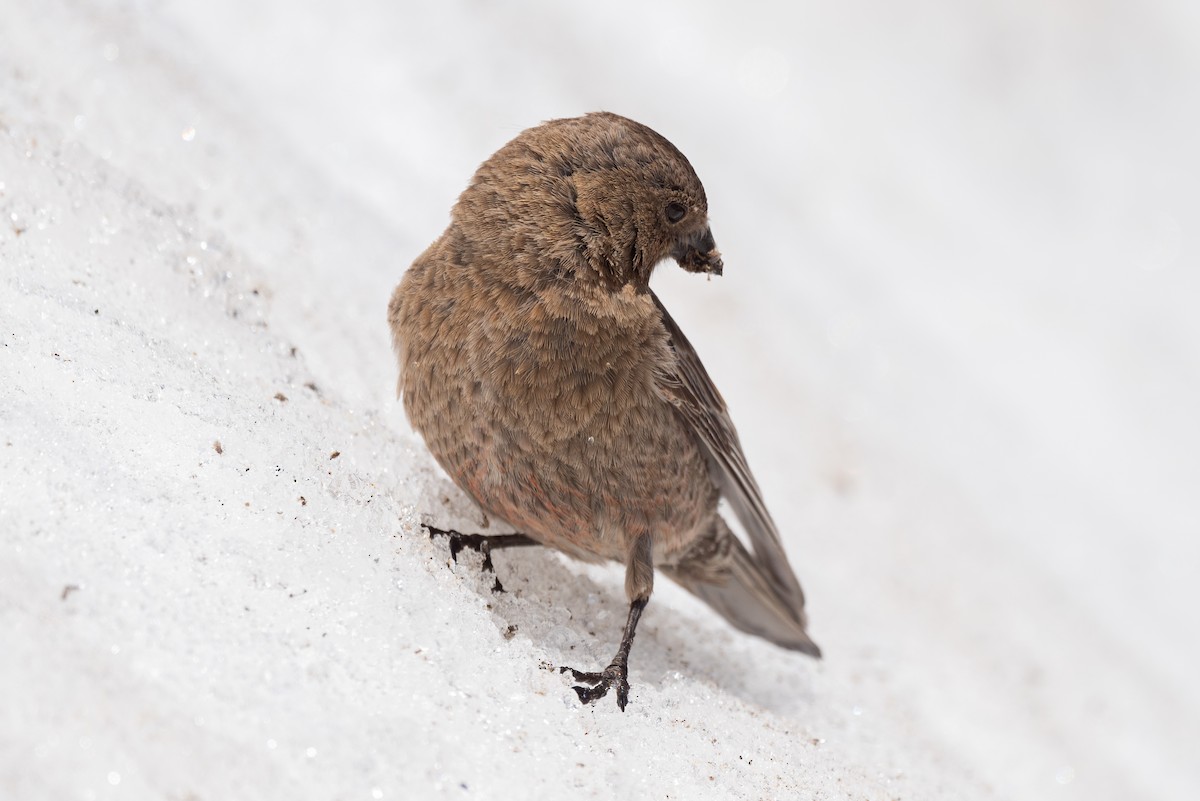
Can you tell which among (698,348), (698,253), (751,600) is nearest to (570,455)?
(698,253)

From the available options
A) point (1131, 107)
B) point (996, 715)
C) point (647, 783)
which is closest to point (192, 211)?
point (647, 783)

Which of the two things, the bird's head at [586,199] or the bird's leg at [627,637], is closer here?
the bird's leg at [627,637]

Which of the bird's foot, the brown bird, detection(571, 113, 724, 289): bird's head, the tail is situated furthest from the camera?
the tail

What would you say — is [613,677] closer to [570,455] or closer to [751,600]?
[570,455]

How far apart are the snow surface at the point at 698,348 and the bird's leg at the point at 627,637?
8cm

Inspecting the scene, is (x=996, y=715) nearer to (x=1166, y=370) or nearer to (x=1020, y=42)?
(x=1166, y=370)

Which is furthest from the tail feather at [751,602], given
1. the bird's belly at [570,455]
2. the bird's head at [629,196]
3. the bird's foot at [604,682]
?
the bird's head at [629,196]

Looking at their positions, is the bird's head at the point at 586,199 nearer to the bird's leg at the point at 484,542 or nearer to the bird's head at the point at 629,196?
the bird's head at the point at 629,196

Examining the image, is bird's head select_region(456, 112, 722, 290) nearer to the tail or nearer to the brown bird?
the brown bird

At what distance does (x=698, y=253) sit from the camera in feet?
12.1

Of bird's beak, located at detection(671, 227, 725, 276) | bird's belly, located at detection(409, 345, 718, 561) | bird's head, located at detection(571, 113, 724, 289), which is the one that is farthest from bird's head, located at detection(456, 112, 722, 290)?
bird's belly, located at detection(409, 345, 718, 561)

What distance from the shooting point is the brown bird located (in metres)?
3.20

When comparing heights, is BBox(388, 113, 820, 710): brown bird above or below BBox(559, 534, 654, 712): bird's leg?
above

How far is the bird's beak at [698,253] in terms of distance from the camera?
11.9ft
